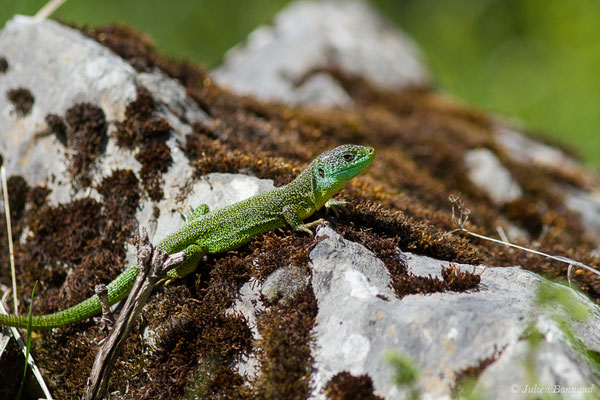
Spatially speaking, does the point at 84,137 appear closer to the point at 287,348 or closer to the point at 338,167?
the point at 338,167

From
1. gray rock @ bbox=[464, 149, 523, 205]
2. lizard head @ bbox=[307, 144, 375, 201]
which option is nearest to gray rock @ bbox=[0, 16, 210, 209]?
lizard head @ bbox=[307, 144, 375, 201]

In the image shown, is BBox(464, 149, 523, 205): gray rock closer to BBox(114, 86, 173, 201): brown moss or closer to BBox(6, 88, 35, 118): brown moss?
BBox(114, 86, 173, 201): brown moss

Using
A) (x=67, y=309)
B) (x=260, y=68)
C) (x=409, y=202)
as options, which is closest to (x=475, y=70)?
(x=260, y=68)

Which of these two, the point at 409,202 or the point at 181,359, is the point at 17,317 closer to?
the point at 181,359

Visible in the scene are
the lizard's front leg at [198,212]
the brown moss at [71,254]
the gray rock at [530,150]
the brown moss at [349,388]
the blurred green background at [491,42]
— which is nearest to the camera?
the brown moss at [349,388]

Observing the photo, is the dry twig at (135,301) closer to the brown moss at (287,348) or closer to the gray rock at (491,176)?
the brown moss at (287,348)

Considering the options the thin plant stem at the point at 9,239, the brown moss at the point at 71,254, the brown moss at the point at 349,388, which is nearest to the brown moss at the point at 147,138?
the brown moss at the point at 71,254

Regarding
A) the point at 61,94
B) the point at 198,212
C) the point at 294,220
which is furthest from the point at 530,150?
the point at 61,94
